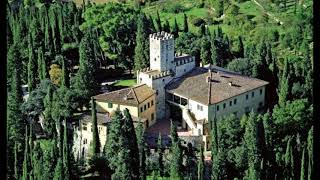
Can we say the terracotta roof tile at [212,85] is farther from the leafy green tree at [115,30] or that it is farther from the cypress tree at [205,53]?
the leafy green tree at [115,30]

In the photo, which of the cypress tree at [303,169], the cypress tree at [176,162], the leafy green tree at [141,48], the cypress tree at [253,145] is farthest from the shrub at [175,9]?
the cypress tree at [303,169]

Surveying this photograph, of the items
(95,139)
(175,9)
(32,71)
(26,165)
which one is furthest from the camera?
(175,9)

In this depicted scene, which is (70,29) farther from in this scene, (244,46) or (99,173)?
(99,173)

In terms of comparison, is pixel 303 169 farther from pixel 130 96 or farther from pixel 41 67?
pixel 41 67

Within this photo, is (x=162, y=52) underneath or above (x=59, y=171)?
above

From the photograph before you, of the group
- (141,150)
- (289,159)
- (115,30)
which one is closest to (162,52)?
(141,150)
